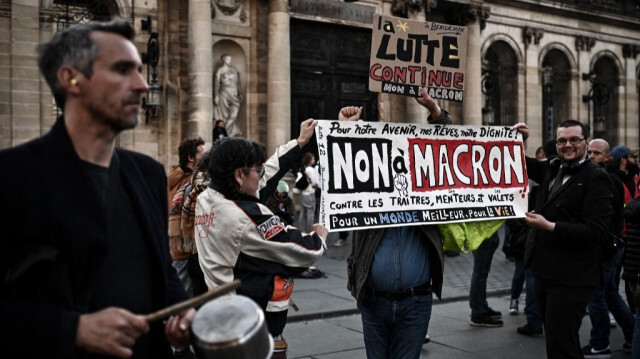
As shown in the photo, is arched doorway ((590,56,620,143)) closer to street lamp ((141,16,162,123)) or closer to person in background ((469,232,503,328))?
street lamp ((141,16,162,123))

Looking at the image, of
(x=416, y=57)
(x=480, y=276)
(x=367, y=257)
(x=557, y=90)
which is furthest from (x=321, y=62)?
(x=367, y=257)

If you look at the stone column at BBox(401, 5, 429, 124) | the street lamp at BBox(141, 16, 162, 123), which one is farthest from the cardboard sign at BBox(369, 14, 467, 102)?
the stone column at BBox(401, 5, 429, 124)

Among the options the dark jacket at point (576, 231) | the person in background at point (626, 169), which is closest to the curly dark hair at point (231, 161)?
the dark jacket at point (576, 231)

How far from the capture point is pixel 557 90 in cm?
2642

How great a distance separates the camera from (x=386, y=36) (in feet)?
15.3

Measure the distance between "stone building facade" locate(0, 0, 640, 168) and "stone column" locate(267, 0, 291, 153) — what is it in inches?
1.2

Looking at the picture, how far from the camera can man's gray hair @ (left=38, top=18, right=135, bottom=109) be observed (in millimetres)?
2203

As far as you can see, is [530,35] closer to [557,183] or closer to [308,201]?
[308,201]

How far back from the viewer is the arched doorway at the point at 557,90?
83.9 ft

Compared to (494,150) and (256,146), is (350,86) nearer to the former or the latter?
(494,150)

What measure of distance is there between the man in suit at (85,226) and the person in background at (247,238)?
1110 mm

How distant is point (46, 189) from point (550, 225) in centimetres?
369

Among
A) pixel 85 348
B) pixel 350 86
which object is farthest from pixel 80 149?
pixel 350 86

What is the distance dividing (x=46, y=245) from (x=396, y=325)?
271cm
